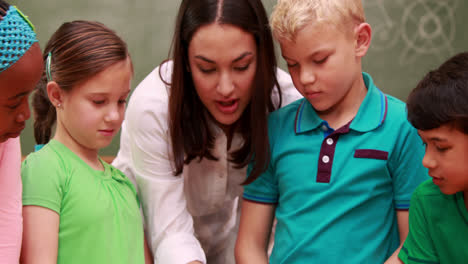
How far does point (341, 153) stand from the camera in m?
1.14

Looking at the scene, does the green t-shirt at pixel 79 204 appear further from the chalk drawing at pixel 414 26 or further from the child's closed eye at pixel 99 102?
the chalk drawing at pixel 414 26

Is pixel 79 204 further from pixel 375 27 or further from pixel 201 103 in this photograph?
pixel 375 27

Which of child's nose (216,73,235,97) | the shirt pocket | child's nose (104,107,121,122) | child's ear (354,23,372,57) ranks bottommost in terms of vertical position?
the shirt pocket

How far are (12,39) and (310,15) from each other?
0.65 meters

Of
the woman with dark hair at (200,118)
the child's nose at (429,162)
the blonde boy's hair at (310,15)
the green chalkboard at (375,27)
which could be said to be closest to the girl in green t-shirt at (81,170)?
the woman with dark hair at (200,118)

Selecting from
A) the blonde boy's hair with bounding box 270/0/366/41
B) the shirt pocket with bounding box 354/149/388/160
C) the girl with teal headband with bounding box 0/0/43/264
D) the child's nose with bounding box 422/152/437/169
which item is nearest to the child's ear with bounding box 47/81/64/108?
the girl with teal headband with bounding box 0/0/43/264

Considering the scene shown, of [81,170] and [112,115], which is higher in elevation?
[112,115]

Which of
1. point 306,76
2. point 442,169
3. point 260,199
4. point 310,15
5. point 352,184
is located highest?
point 310,15

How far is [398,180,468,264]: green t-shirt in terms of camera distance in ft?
3.14

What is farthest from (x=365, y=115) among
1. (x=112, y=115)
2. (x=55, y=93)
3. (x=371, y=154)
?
(x=55, y=93)

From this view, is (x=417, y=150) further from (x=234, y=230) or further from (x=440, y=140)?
(x=234, y=230)

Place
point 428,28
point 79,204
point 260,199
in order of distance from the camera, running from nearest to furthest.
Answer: point 79,204 → point 260,199 → point 428,28

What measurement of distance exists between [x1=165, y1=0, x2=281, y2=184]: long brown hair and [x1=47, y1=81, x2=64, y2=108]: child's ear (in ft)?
1.01

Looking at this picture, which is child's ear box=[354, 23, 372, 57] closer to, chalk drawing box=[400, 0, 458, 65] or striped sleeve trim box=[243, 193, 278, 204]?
striped sleeve trim box=[243, 193, 278, 204]
